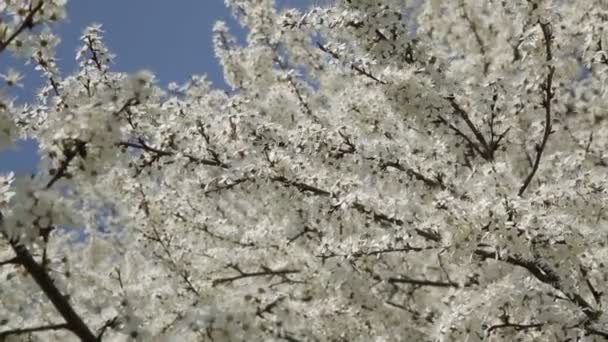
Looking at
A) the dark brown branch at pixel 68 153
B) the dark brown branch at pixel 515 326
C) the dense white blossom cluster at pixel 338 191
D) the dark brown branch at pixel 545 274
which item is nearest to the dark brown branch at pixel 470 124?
the dense white blossom cluster at pixel 338 191

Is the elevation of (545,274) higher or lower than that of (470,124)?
lower

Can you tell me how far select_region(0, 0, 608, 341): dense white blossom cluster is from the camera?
13.8 ft

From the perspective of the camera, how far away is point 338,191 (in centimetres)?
720

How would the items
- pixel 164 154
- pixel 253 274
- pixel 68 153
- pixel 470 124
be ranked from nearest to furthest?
1. pixel 68 153
2. pixel 164 154
3. pixel 470 124
4. pixel 253 274

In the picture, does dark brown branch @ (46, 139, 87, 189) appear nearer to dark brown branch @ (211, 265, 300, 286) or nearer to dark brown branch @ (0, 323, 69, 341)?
dark brown branch @ (0, 323, 69, 341)

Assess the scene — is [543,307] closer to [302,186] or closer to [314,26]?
[302,186]

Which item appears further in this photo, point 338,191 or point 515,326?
A: point 338,191

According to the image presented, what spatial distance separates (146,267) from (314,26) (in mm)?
6182

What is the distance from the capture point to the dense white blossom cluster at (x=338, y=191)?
13.8 ft

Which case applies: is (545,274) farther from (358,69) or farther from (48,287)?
(48,287)

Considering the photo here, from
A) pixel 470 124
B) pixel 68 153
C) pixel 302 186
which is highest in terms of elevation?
pixel 302 186

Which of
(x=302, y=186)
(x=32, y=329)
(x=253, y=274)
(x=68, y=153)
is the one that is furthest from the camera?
(x=253, y=274)

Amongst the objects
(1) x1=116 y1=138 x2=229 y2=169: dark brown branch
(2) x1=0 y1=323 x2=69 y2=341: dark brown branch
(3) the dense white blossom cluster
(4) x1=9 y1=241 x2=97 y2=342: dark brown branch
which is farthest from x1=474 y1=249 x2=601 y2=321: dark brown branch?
(2) x1=0 y1=323 x2=69 y2=341: dark brown branch

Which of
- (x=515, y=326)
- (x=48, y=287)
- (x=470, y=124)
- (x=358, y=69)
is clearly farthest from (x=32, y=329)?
(x=470, y=124)
